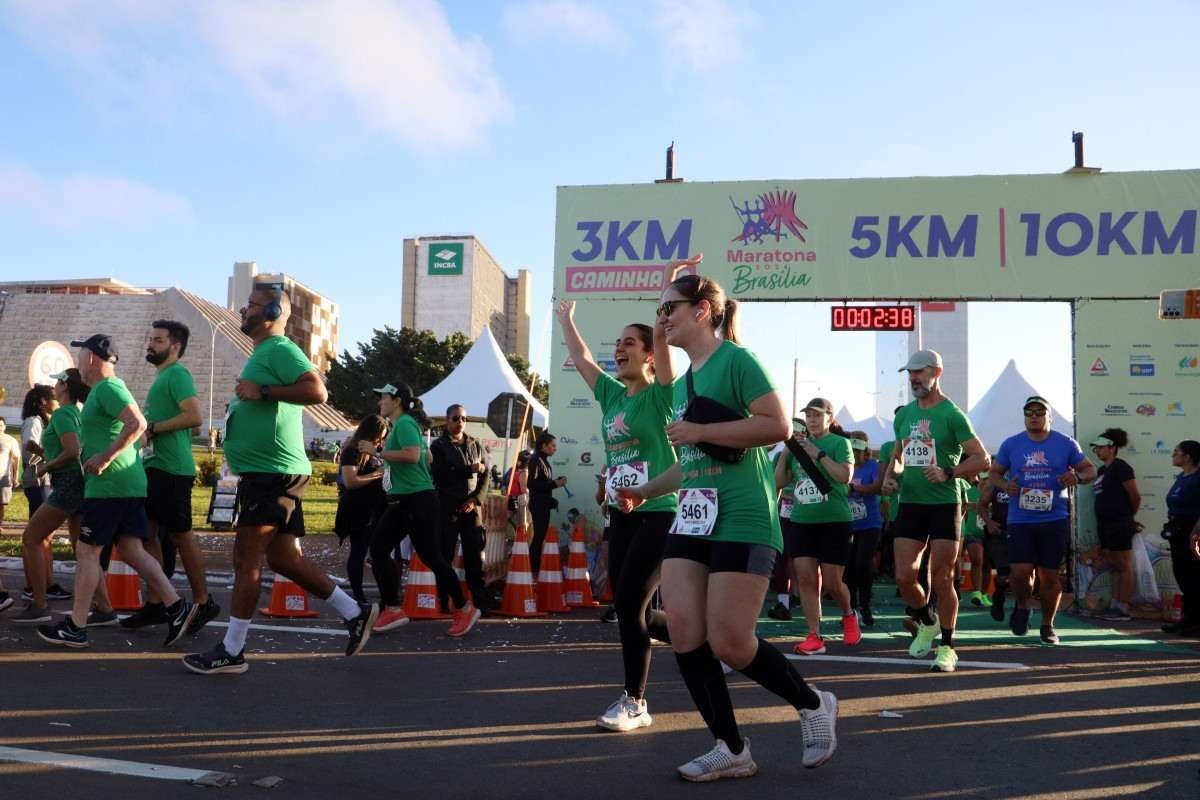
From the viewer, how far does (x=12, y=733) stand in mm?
4469

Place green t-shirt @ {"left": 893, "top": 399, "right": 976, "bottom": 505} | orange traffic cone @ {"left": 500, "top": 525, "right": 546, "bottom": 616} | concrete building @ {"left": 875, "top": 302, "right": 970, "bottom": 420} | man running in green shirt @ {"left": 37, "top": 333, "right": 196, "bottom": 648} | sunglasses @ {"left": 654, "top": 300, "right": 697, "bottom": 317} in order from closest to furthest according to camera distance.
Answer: sunglasses @ {"left": 654, "top": 300, "right": 697, "bottom": 317} → man running in green shirt @ {"left": 37, "top": 333, "right": 196, "bottom": 648} → green t-shirt @ {"left": 893, "top": 399, "right": 976, "bottom": 505} → orange traffic cone @ {"left": 500, "top": 525, "right": 546, "bottom": 616} → concrete building @ {"left": 875, "top": 302, "right": 970, "bottom": 420}

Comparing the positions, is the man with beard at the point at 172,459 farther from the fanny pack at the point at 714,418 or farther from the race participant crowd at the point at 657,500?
the fanny pack at the point at 714,418

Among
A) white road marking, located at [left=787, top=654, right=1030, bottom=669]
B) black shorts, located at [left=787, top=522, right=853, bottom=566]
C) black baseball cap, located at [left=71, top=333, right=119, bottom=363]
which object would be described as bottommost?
white road marking, located at [left=787, top=654, right=1030, bottom=669]

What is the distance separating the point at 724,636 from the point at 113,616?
5778 millimetres

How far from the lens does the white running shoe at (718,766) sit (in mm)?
4090

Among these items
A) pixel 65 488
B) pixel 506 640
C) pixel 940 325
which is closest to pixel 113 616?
pixel 65 488

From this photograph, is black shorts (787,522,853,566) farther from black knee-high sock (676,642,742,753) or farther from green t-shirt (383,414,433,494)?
black knee-high sock (676,642,742,753)

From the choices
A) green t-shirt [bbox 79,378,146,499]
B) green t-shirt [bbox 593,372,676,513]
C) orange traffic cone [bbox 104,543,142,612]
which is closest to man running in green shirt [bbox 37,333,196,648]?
green t-shirt [bbox 79,378,146,499]

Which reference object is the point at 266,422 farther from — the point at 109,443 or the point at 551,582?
the point at 551,582

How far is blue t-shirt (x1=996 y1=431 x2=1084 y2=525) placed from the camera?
27.6 ft

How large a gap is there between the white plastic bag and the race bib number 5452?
9.58m

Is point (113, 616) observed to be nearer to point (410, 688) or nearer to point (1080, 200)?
point (410, 688)

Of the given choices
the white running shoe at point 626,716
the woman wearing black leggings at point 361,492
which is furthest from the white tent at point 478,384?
the white running shoe at point 626,716

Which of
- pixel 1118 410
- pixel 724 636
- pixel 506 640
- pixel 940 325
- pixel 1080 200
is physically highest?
pixel 940 325
